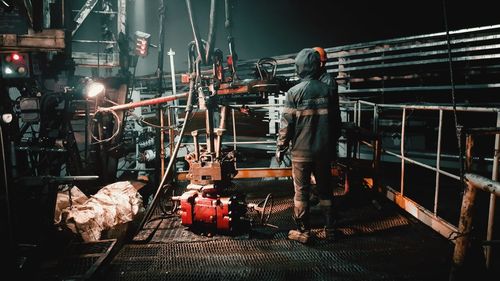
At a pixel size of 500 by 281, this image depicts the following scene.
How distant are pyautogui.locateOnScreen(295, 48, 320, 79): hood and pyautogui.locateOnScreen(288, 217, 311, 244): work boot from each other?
6.33 feet

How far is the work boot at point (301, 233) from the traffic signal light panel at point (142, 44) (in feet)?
41.1

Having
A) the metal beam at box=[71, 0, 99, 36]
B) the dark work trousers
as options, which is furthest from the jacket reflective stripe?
the metal beam at box=[71, 0, 99, 36]

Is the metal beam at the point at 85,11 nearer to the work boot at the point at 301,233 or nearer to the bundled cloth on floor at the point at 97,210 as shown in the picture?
the bundled cloth on floor at the point at 97,210

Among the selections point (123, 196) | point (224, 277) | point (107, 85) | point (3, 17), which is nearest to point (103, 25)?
point (107, 85)

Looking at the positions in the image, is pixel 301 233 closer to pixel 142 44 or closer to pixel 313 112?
pixel 313 112

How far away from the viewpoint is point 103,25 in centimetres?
1179

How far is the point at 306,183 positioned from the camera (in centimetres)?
413

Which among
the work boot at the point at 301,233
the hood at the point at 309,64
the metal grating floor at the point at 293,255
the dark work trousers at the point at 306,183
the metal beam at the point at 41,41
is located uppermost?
the metal beam at the point at 41,41

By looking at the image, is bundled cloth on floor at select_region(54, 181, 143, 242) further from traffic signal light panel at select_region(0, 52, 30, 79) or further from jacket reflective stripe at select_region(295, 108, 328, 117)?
jacket reflective stripe at select_region(295, 108, 328, 117)

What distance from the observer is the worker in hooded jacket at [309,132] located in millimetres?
3982

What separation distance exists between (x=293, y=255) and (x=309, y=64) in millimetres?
2391

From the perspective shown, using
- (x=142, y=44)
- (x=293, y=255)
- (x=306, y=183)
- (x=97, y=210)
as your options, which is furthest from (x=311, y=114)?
(x=142, y=44)

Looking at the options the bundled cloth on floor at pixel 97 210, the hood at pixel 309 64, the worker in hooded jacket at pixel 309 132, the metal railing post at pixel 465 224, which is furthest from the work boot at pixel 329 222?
the bundled cloth on floor at pixel 97 210

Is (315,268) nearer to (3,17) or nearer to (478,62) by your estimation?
(3,17)
